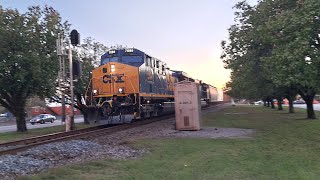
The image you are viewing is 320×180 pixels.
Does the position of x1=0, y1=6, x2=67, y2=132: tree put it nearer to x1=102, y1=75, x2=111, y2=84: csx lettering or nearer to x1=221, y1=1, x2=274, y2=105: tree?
x1=102, y1=75, x2=111, y2=84: csx lettering

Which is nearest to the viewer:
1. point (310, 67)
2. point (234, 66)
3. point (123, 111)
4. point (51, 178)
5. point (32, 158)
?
point (51, 178)

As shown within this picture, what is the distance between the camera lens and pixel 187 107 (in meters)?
21.2

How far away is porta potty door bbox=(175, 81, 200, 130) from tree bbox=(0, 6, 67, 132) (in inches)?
358

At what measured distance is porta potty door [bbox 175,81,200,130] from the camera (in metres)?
21.0

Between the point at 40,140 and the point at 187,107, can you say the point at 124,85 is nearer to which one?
the point at 187,107

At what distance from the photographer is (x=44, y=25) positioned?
27109 mm

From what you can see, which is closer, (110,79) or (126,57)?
(110,79)

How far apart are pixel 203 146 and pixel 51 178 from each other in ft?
23.0

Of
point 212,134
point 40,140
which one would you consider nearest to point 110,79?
point 212,134

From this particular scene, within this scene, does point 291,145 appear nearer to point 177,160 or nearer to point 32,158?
point 177,160

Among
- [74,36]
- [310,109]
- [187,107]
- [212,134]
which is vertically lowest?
[212,134]

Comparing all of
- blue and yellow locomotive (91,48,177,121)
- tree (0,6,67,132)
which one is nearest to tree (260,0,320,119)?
blue and yellow locomotive (91,48,177,121)

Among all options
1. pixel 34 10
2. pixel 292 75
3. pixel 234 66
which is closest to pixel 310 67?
pixel 292 75

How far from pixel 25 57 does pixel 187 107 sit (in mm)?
10439
